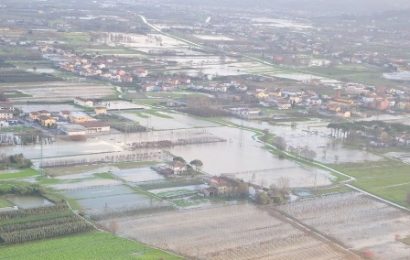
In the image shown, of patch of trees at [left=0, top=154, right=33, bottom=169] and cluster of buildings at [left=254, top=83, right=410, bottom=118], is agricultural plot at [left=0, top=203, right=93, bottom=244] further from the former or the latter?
cluster of buildings at [left=254, top=83, right=410, bottom=118]

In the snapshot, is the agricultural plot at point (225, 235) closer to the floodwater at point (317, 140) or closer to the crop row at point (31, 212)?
the crop row at point (31, 212)

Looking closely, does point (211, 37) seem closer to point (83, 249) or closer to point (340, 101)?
point (340, 101)

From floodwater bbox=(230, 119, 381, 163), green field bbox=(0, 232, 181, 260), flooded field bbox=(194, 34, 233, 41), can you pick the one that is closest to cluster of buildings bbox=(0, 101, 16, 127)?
floodwater bbox=(230, 119, 381, 163)

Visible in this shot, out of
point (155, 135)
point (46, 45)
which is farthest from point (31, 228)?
point (46, 45)

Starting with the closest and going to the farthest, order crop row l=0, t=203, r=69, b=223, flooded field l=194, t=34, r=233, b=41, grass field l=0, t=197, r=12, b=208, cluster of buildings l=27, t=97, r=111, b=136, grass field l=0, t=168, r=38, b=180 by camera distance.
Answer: crop row l=0, t=203, r=69, b=223, grass field l=0, t=197, r=12, b=208, grass field l=0, t=168, r=38, b=180, cluster of buildings l=27, t=97, r=111, b=136, flooded field l=194, t=34, r=233, b=41

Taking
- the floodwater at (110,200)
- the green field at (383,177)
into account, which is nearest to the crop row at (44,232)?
the floodwater at (110,200)

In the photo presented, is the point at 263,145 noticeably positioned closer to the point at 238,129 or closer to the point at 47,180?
the point at 238,129

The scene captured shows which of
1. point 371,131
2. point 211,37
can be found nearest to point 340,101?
point 371,131
